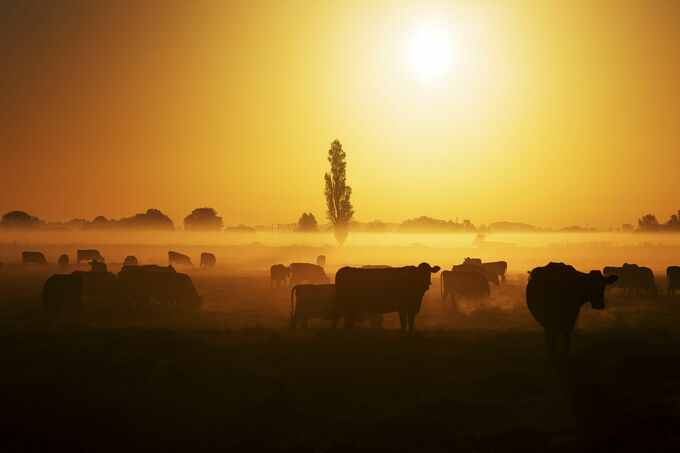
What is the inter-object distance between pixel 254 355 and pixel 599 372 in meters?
8.77

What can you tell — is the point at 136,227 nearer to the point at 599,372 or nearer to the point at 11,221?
the point at 11,221

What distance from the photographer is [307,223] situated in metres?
123

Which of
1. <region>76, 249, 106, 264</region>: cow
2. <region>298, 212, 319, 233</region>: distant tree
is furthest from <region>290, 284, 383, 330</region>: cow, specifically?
<region>298, 212, 319, 233</region>: distant tree

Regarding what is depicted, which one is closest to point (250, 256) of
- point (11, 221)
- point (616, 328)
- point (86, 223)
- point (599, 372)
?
point (616, 328)

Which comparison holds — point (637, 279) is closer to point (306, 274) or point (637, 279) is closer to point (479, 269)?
point (479, 269)

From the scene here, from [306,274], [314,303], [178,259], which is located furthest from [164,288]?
[178,259]

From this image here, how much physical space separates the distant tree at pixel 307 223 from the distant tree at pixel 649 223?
9026 cm

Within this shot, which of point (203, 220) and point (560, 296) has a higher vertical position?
point (203, 220)

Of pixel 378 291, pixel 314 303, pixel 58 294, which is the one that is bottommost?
pixel 314 303

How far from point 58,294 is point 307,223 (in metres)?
101

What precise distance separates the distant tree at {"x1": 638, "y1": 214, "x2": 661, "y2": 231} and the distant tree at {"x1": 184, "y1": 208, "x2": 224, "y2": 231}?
11756 cm

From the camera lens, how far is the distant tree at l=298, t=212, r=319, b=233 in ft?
400

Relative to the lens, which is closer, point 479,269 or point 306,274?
point 479,269

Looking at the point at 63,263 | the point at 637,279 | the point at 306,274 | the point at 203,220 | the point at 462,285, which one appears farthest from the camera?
the point at 203,220
